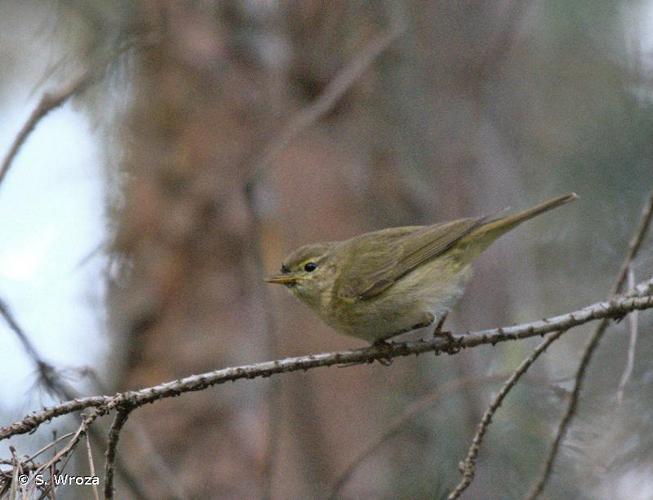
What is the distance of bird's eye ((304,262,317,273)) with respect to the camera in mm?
4371

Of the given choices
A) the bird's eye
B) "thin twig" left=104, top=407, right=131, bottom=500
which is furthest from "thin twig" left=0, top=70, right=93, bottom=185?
the bird's eye

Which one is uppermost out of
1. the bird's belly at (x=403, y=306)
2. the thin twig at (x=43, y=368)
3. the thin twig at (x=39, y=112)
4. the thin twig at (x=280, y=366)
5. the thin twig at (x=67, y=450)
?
the thin twig at (x=39, y=112)

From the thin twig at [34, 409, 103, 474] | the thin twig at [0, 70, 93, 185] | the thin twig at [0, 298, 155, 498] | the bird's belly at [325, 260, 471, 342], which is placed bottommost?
the thin twig at [34, 409, 103, 474]

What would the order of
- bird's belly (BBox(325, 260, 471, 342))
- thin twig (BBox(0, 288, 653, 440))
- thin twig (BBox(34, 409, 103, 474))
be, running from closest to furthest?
thin twig (BBox(34, 409, 103, 474)) < thin twig (BBox(0, 288, 653, 440)) < bird's belly (BBox(325, 260, 471, 342))

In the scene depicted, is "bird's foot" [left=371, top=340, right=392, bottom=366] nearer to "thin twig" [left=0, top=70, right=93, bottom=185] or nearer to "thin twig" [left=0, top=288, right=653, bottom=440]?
"thin twig" [left=0, top=288, right=653, bottom=440]

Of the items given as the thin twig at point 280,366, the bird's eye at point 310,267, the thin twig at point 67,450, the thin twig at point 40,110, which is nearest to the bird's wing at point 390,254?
the bird's eye at point 310,267

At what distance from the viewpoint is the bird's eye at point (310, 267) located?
4.37 m

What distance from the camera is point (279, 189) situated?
234 inches

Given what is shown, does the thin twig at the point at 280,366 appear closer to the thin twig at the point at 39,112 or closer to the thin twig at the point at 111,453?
the thin twig at the point at 111,453

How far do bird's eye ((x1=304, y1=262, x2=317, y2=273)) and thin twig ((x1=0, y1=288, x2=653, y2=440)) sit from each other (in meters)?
1.23

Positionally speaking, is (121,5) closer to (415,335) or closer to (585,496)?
(415,335)

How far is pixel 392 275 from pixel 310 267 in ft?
1.54

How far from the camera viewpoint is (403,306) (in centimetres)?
405

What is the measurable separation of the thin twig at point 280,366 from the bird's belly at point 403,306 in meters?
0.79
